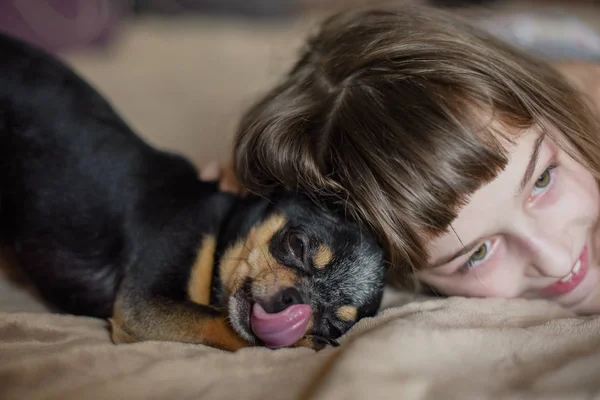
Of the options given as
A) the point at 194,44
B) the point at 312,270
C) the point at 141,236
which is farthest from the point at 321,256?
the point at 194,44

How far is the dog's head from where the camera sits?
110 cm

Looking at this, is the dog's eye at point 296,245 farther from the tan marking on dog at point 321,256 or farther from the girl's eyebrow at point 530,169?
the girl's eyebrow at point 530,169

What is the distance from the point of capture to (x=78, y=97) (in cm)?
129

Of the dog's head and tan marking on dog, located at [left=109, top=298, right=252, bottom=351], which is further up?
the dog's head

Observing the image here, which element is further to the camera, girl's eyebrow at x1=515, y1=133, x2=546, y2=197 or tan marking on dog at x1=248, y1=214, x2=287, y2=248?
tan marking on dog at x1=248, y1=214, x2=287, y2=248

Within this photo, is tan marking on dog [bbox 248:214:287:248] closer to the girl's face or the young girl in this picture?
the young girl

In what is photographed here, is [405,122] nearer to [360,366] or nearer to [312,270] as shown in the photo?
[312,270]

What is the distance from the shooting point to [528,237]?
103 centimetres

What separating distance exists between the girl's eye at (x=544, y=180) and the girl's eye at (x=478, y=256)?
5.2 inches

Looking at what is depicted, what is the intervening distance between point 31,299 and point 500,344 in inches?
37.5

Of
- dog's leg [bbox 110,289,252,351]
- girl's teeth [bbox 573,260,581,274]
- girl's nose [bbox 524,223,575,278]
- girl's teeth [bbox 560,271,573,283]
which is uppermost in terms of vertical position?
girl's nose [bbox 524,223,575,278]

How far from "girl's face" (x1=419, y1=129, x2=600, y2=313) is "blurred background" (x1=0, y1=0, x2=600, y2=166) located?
0.63 m

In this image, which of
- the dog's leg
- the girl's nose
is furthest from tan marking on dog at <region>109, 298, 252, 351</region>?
the girl's nose

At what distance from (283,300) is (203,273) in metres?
0.23
